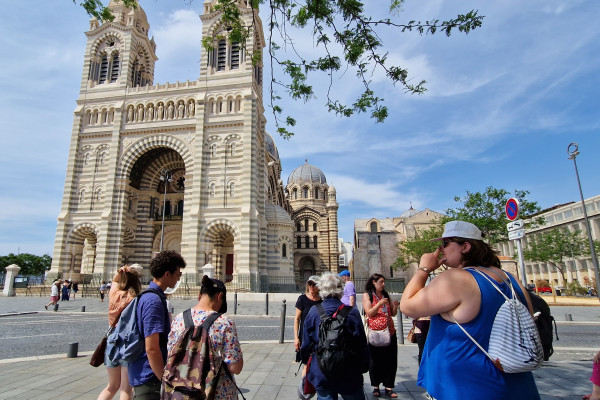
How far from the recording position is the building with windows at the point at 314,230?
165ft

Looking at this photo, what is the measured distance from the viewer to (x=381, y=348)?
15.7ft

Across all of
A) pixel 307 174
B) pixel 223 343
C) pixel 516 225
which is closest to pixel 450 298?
pixel 223 343

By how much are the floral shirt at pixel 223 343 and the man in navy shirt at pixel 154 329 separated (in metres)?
0.26

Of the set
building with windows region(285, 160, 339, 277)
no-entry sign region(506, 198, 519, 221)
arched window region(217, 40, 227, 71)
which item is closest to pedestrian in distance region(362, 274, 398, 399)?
no-entry sign region(506, 198, 519, 221)

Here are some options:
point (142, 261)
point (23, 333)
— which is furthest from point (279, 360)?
point (142, 261)

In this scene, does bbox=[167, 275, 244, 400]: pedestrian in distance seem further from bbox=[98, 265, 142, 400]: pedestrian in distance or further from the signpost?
the signpost

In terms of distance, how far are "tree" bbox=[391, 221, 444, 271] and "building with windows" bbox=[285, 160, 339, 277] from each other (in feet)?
34.6

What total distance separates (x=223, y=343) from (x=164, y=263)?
3.24 feet

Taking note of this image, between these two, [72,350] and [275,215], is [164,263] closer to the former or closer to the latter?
[72,350]

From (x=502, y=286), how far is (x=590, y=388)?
4.43 meters

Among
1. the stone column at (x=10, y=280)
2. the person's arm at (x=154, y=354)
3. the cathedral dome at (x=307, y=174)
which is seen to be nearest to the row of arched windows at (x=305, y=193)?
the cathedral dome at (x=307, y=174)

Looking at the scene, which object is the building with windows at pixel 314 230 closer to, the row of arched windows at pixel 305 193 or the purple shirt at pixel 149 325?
the row of arched windows at pixel 305 193

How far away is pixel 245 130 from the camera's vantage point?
2564 centimetres

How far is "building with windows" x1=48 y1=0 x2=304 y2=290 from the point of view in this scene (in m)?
24.7
